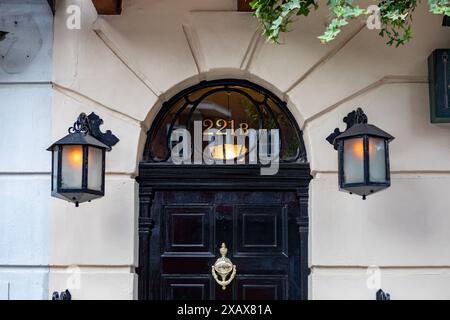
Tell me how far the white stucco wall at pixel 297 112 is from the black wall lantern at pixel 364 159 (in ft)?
1.49

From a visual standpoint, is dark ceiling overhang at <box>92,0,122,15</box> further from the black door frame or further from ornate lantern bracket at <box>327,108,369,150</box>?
ornate lantern bracket at <box>327,108,369,150</box>

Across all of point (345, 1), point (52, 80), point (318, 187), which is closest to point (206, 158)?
point (318, 187)

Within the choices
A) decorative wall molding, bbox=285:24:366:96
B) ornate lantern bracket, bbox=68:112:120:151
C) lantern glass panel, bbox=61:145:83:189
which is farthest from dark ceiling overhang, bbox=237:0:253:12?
lantern glass panel, bbox=61:145:83:189

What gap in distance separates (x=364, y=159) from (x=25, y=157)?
2.79 meters

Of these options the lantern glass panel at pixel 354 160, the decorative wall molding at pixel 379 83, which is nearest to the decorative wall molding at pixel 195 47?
the decorative wall molding at pixel 379 83

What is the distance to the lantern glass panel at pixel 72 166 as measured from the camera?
603cm

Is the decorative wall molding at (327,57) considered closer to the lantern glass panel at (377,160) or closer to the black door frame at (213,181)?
the black door frame at (213,181)

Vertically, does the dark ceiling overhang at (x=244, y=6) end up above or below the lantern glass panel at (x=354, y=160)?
above

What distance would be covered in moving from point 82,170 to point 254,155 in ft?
5.29

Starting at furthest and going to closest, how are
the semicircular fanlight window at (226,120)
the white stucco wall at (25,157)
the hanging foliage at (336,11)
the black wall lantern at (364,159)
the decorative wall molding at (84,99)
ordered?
the semicircular fanlight window at (226,120) → the decorative wall molding at (84,99) → the white stucco wall at (25,157) → the black wall lantern at (364,159) → the hanging foliage at (336,11)

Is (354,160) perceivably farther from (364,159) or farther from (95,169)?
(95,169)

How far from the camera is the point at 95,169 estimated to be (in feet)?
20.3

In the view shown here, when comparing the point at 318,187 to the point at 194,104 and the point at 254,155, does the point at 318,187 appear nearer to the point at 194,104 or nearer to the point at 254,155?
the point at 254,155

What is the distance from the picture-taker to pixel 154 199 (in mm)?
6867
